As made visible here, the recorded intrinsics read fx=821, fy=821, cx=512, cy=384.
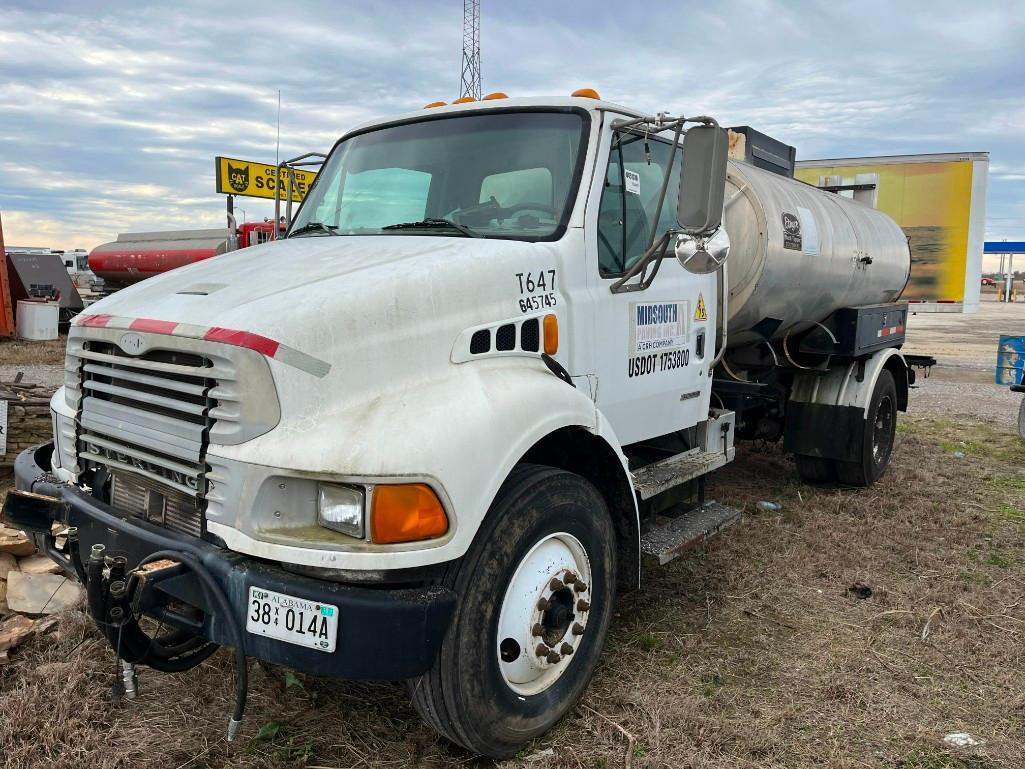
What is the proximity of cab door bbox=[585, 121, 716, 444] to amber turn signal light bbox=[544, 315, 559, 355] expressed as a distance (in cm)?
29

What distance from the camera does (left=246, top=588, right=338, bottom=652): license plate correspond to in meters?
2.36

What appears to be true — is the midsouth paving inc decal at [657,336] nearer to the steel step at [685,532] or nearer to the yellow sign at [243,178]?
Answer: the steel step at [685,532]

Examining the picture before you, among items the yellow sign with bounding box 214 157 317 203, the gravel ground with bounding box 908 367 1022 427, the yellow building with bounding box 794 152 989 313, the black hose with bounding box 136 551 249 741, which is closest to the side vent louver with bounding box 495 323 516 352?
the black hose with bounding box 136 551 249 741

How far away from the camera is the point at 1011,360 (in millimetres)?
9289

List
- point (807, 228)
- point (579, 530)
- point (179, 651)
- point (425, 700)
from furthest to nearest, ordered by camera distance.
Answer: point (807, 228)
point (579, 530)
point (179, 651)
point (425, 700)

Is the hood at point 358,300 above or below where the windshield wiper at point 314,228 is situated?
below

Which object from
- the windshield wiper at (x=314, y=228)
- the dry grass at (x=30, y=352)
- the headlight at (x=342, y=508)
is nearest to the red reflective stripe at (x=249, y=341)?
the headlight at (x=342, y=508)

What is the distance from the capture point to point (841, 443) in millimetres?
6477

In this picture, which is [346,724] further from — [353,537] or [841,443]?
[841,443]

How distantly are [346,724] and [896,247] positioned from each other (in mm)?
6264

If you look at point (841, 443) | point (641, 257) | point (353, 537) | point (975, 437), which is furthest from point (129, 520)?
point (975, 437)

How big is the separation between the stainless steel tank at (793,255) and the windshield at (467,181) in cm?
184

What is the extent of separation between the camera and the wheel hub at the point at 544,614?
285cm

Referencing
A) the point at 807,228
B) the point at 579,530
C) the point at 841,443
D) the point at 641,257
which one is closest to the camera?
the point at 579,530
